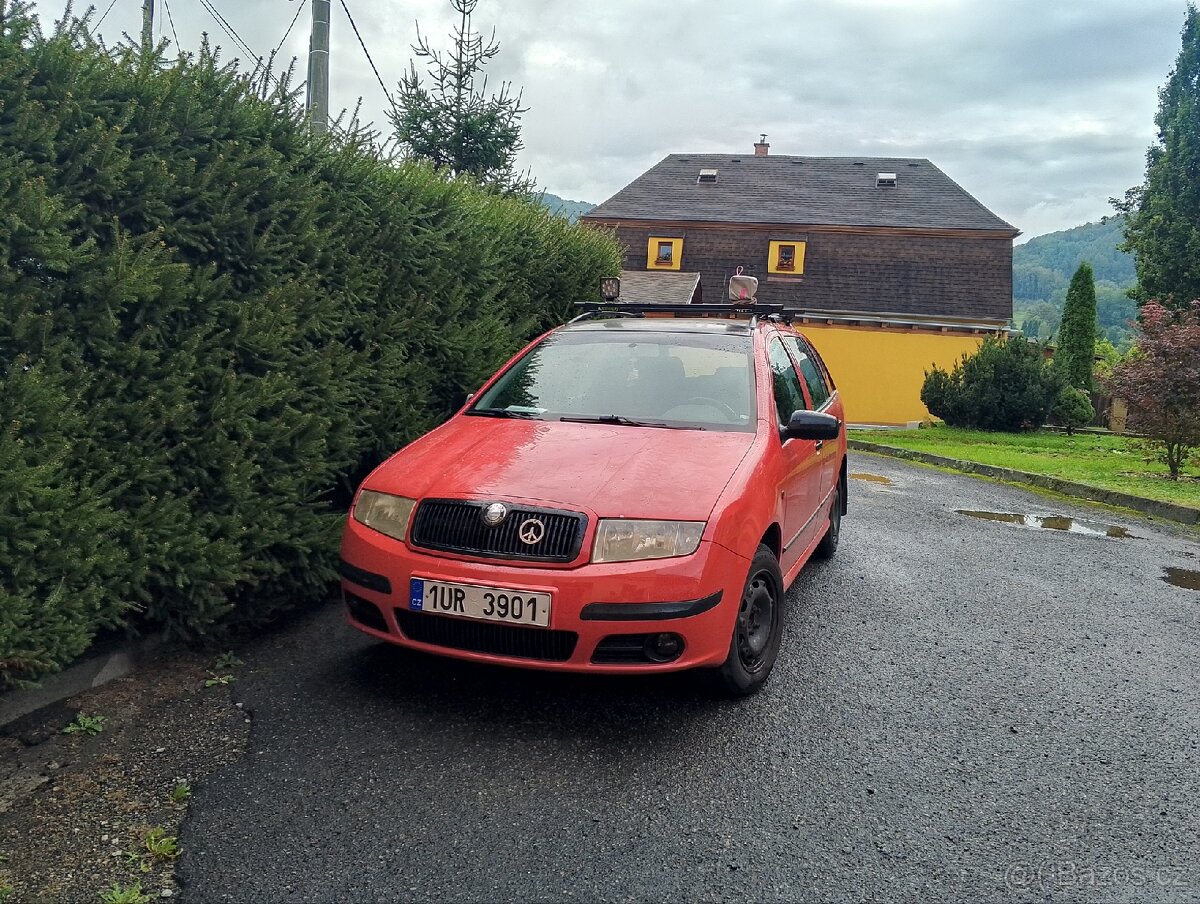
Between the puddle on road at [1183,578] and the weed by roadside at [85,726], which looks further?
the puddle on road at [1183,578]

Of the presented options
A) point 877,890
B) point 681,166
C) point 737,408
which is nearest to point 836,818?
point 877,890

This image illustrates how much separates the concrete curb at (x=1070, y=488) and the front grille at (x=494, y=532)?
28.1 ft

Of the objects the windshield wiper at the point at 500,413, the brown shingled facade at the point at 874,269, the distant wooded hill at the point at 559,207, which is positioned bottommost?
the windshield wiper at the point at 500,413

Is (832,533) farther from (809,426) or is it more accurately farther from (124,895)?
(124,895)

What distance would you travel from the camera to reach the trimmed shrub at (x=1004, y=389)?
2234 cm

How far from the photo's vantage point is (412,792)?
2.95 metres

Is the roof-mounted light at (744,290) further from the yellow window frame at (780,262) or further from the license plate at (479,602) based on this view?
the yellow window frame at (780,262)

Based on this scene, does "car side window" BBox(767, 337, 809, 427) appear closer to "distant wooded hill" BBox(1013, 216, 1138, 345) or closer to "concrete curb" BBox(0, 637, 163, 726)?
"concrete curb" BBox(0, 637, 163, 726)

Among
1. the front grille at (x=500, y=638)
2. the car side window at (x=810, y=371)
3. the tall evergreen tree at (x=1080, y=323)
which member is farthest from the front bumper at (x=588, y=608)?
the tall evergreen tree at (x=1080, y=323)

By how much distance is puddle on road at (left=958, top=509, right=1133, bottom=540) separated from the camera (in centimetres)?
822

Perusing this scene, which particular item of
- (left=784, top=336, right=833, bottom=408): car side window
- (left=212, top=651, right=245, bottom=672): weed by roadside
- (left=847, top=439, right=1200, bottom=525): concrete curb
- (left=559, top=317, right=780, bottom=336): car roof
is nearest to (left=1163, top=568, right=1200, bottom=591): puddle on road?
(left=784, top=336, right=833, bottom=408): car side window

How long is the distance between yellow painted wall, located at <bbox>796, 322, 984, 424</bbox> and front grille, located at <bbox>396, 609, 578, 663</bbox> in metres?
29.6

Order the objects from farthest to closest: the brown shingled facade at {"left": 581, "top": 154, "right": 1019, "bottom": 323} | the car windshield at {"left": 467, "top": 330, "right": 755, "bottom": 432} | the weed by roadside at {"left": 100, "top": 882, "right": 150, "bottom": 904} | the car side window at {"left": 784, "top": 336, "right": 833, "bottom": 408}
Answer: the brown shingled facade at {"left": 581, "top": 154, "right": 1019, "bottom": 323} → the car side window at {"left": 784, "top": 336, "right": 833, "bottom": 408} → the car windshield at {"left": 467, "top": 330, "right": 755, "bottom": 432} → the weed by roadside at {"left": 100, "top": 882, "right": 150, "bottom": 904}

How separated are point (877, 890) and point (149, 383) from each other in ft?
10.5
